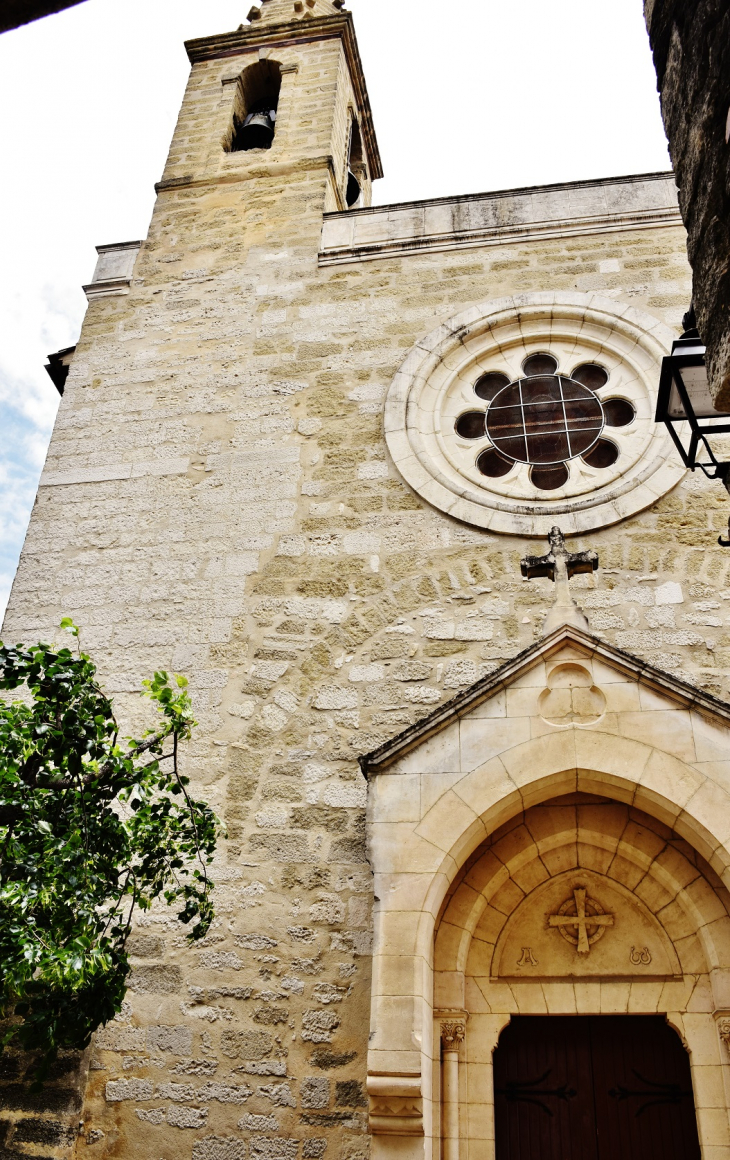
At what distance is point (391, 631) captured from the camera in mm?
6059

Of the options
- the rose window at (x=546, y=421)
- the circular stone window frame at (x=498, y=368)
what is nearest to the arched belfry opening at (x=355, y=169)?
the circular stone window frame at (x=498, y=368)

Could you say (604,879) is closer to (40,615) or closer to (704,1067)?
(704,1067)

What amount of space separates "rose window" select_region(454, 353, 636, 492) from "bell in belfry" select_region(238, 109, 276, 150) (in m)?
4.40

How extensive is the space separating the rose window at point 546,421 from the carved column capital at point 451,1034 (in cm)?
360

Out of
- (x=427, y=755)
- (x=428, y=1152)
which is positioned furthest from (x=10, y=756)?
(x=428, y=1152)

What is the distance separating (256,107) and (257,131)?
1.06 meters

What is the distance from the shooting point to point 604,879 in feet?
16.9

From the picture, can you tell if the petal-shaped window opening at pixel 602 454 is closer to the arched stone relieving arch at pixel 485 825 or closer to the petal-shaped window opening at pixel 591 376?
the petal-shaped window opening at pixel 591 376

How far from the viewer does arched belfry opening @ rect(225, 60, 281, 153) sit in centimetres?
974

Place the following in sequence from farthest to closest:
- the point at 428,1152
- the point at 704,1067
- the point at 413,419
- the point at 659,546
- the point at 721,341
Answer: the point at 413,419 < the point at 659,546 < the point at 704,1067 < the point at 428,1152 < the point at 721,341

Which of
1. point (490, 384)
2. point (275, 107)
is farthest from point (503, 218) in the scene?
point (275, 107)

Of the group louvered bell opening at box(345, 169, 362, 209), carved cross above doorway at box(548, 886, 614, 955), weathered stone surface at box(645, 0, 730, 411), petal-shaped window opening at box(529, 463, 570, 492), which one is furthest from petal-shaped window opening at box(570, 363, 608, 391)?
louvered bell opening at box(345, 169, 362, 209)

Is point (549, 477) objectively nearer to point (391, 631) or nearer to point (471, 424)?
point (471, 424)

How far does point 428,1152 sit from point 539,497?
410 centimetres
